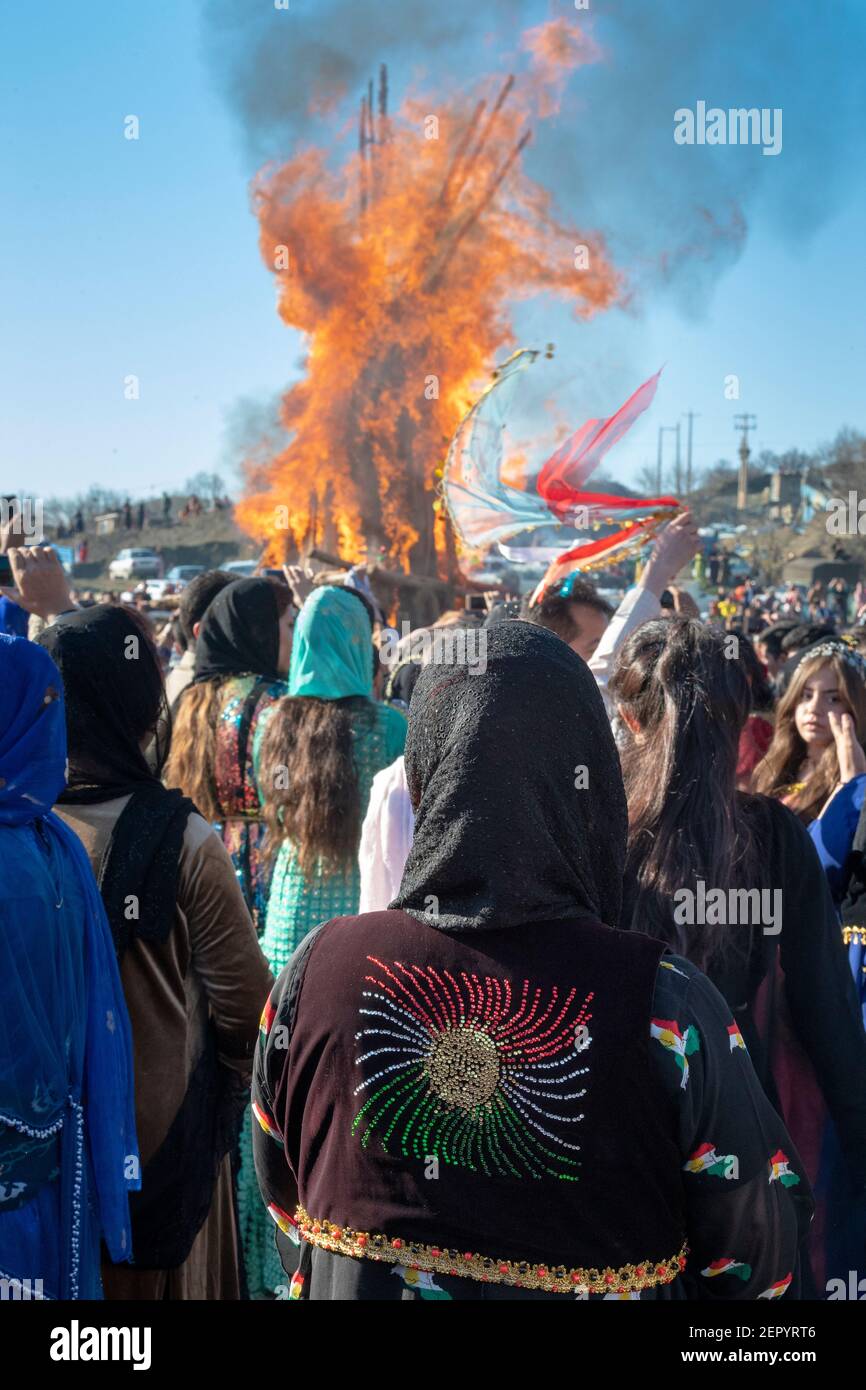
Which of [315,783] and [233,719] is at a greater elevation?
[233,719]

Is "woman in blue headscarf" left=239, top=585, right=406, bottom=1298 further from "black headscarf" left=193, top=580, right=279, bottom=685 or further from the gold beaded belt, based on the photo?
the gold beaded belt

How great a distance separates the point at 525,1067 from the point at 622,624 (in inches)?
105

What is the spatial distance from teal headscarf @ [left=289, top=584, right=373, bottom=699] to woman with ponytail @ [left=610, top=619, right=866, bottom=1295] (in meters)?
1.41

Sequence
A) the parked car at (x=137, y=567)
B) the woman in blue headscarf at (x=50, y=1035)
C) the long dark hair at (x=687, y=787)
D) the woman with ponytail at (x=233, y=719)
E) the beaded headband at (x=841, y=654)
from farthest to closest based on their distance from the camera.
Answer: the parked car at (x=137, y=567) → the beaded headband at (x=841, y=654) → the woman with ponytail at (x=233, y=719) → the long dark hair at (x=687, y=787) → the woman in blue headscarf at (x=50, y=1035)

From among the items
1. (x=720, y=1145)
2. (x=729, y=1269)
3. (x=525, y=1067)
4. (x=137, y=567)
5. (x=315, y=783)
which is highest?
(x=137, y=567)

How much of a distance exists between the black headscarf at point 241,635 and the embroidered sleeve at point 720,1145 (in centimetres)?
316

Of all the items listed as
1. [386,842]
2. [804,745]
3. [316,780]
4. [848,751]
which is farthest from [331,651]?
[804,745]

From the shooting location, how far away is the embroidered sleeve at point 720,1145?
1.55m

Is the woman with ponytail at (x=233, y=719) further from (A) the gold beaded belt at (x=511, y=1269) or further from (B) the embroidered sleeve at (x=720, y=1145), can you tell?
(B) the embroidered sleeve at (x=720, y=1145)

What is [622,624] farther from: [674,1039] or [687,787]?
[674,1039]

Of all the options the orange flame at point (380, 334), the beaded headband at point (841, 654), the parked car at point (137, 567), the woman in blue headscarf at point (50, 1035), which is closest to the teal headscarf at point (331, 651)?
the woman in blue headscarf at point (50, 1035)

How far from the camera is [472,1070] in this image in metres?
1.62

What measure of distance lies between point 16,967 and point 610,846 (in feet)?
4.10
